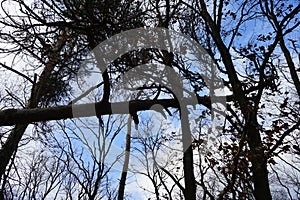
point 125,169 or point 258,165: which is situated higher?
point 125,169

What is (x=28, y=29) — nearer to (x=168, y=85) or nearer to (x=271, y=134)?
(x=168, y=85)

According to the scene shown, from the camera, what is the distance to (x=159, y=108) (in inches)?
140

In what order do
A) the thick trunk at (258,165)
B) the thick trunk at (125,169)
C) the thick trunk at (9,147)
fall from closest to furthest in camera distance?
the thick trunk at (258,165), the thick trunk at (9,147), the thick trunk at (125,169)

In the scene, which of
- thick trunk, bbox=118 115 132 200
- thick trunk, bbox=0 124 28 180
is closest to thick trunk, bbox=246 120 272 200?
thick trunk, bbox=0 124 28 180

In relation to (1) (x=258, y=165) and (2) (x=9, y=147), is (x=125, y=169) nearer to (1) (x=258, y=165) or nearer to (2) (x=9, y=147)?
(2) (x=9, y=147)

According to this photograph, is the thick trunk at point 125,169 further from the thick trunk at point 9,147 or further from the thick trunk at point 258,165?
the thick trunk at point 258,165

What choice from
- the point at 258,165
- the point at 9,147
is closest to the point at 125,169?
the point at 9,147

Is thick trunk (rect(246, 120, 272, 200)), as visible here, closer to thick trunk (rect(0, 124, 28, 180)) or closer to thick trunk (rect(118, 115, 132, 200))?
thick trunk (rect(0, 124, 28, 180))

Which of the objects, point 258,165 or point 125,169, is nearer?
point 258,165

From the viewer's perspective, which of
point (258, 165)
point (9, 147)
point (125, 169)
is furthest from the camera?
point (125, 169)

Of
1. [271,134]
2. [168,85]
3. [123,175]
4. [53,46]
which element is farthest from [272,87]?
[123,175]

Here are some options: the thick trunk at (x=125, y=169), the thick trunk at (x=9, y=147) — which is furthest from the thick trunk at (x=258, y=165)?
the thick trunk at (x=125, y=169)

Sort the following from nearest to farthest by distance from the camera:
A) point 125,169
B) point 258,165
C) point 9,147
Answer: point 258,165, point 9,147, point 125,169

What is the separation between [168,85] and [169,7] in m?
0.99
